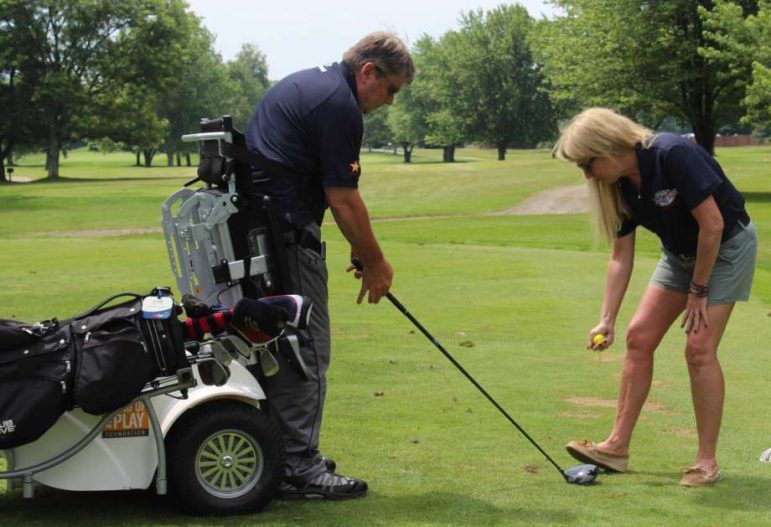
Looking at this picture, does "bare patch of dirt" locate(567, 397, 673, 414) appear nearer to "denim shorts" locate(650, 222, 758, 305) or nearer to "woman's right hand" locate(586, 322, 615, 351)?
"woman's right hand" locate(586, 322, 615, 351)

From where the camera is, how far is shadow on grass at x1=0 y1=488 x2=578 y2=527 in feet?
14.6

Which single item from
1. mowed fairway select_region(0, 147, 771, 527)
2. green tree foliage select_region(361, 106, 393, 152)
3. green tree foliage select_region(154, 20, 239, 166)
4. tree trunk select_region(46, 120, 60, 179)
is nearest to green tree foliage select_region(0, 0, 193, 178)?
tree trunk select_region(46, 120, 60, 179)

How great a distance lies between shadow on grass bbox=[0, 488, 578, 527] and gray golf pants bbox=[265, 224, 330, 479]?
24 cm

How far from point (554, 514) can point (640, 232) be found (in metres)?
22.8

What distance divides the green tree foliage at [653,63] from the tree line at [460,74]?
0.06 metres

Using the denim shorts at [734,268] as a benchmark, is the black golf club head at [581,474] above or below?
below

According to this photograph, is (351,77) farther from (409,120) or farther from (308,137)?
(409,120)

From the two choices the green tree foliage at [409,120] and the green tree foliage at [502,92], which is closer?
the green tree foliage at [502,92]

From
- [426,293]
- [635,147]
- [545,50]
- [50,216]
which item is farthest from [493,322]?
[545,50]

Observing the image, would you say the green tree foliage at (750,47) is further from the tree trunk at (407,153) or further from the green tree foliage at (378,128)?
the green tree foliage at (378,128)

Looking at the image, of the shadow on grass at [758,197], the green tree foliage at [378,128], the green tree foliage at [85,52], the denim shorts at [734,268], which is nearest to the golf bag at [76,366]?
the denim shorts at [734,268]

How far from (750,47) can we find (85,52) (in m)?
45.3

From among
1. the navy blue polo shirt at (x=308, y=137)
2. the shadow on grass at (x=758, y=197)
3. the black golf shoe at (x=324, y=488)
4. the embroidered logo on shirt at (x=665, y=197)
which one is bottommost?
the shadow on grass at (x=758, y=197)

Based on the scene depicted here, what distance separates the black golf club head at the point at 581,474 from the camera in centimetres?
532
